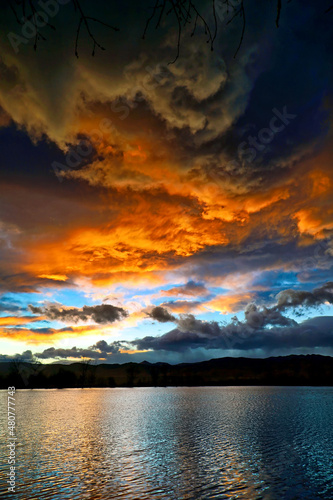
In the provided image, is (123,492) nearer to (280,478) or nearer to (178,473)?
(178,473)

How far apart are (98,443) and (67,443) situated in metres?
4.25

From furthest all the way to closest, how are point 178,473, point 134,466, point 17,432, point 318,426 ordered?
point 318,426 < point 17,432 < point 134,466 < point 178,473

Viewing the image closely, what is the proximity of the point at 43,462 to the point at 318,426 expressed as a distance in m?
47.9

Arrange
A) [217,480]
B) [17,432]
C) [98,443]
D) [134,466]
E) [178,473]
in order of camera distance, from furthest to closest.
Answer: [17,432]
[98,443]
[134,466]
[178,473]
[217,480]

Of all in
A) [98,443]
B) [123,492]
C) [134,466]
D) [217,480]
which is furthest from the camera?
[98,443]

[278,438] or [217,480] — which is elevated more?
[217,480]

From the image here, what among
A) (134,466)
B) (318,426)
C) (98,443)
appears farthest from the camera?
(318,426)

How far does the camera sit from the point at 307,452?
36281 mm

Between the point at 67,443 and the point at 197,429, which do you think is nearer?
the point at 67,443

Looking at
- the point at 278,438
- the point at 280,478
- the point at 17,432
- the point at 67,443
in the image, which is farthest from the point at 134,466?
the point at 17,432

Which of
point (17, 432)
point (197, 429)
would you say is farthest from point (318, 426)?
point (17, 432)

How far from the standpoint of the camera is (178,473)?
91.5ft

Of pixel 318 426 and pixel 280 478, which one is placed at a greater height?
pixel 280 478

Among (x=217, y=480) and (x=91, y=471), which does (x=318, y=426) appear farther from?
(x=91, y=471)
